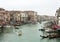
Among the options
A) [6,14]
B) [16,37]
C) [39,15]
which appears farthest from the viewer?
[16,37]

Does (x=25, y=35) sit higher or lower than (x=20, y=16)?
lower

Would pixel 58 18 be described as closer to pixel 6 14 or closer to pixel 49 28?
pixel 49 28

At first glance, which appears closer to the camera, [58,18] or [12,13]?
[12,13]

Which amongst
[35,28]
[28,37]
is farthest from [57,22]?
[28,37]

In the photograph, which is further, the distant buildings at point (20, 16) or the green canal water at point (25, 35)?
the green canal water at point (25, 35)

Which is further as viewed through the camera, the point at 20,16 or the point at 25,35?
the point at 25,35

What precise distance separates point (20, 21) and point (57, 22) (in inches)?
34.8

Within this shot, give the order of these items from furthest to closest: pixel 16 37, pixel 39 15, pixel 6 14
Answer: pixel 16 37, pixel 6 14, pixel 39 15

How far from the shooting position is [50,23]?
6133 mm

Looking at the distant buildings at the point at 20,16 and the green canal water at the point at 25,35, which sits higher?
the distant buildings at the point at 20,16

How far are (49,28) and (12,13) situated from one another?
3.04 feet

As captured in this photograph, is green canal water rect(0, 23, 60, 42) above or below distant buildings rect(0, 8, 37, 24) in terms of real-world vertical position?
below

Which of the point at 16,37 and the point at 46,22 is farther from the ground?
the point at 46,22

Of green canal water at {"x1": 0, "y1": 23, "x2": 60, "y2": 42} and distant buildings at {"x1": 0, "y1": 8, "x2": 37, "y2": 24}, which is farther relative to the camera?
green canal water at {"x1": 0, "y1": 23, "x2": 60, "y2": 42}
